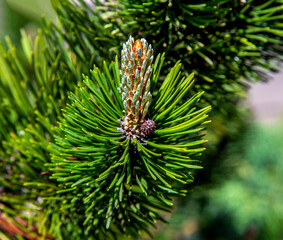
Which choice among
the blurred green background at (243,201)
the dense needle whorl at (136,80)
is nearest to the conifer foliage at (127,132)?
the dense needle whorl at (136,80)

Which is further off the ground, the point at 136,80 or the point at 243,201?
the point at 136,80

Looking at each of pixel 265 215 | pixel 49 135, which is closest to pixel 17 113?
pixel 49 135

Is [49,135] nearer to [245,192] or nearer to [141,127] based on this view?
[141,127]

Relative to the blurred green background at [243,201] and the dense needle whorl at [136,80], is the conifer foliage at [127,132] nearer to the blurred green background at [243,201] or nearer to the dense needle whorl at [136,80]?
the dense needle whorl at [136,80]

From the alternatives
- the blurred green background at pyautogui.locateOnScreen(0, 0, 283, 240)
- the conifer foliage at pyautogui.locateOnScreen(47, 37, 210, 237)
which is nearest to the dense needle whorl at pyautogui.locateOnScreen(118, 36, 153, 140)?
the conifer foliage at pyautogui.locateOnScreen(47, 37, 210, 237)

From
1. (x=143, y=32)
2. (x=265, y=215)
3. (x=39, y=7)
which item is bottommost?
(x=265, y=215)

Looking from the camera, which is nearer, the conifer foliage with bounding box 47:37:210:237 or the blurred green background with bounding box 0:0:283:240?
the conifer foliage with bounding box 47:37:210:237

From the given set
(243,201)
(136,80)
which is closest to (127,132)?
(136,80)

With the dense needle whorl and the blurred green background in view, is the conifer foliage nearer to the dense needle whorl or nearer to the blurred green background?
the dense needle whorl

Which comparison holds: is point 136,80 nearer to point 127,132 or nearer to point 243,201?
point 127,132
